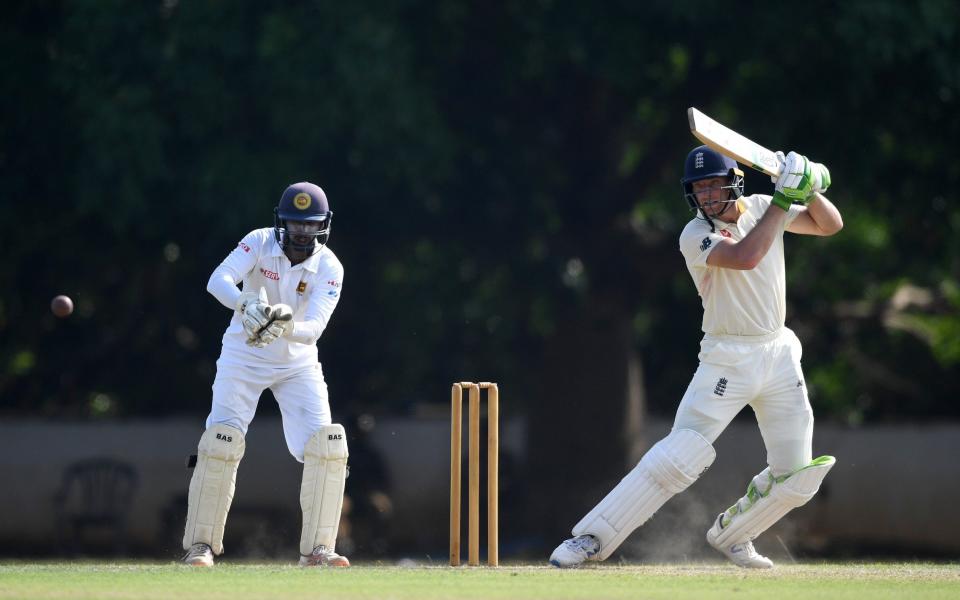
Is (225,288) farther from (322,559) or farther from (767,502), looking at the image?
(767,502)

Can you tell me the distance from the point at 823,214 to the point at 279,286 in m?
2.09

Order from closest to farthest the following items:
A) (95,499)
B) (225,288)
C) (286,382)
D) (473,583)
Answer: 1. (473,583)
2. (225,288)
3. (286,382)
4. (95,499)

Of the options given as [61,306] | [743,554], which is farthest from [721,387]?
[61,306]

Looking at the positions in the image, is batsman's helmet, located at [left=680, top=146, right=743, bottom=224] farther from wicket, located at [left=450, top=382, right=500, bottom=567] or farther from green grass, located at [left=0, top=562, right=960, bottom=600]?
green grass, located at [left=0, top=562, right=960, bottom=600]

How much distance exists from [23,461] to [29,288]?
1.49m

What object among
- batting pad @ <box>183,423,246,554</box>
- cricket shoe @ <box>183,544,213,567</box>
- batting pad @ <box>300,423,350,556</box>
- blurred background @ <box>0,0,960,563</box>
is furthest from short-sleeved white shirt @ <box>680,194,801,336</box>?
blurred background @ <box>0,0,960,563</box>

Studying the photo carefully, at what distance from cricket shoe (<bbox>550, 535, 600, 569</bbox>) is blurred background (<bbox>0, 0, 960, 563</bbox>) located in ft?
15.9

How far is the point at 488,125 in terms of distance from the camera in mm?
11617

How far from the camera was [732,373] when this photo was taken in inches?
232

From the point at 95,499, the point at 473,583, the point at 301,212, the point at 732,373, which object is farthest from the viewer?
the point at 95,499

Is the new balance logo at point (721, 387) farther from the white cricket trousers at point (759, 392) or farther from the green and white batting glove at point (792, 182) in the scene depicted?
the green and white batting glove at point (792, 182)

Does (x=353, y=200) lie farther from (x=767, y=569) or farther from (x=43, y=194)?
(x=767, y=569)

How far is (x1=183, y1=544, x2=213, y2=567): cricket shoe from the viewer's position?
617cm

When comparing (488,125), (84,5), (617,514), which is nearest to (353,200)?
(488,125)
